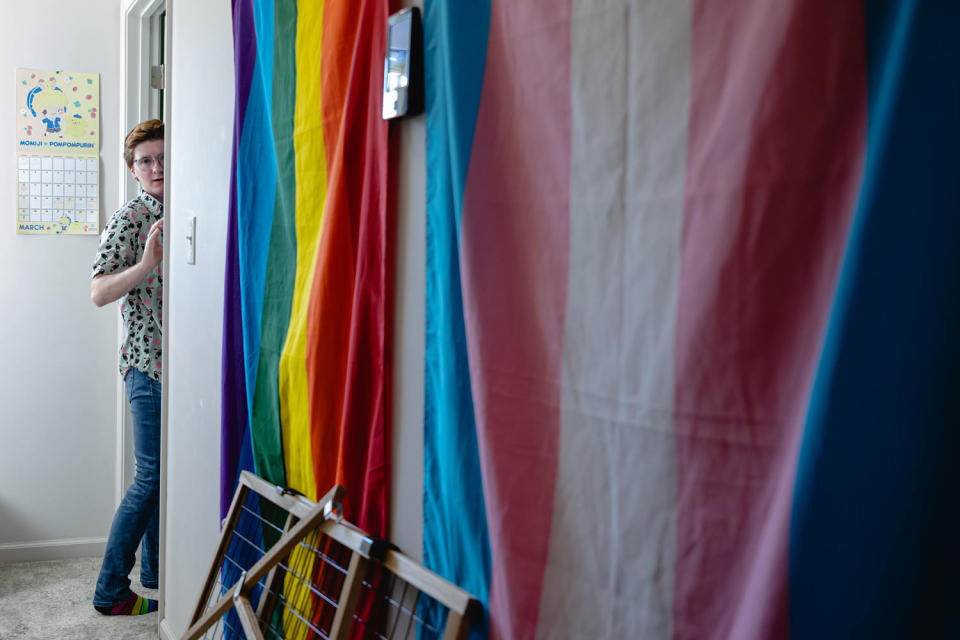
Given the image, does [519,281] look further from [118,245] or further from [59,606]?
[59,606]

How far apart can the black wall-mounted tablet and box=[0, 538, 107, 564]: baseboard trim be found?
2.77 meters

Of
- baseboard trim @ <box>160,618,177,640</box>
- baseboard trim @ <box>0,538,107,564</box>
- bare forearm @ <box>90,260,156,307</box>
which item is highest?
bare forearm @ <box>90,260,156,307</box>

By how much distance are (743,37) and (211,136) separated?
5.06ft

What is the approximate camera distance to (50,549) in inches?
124

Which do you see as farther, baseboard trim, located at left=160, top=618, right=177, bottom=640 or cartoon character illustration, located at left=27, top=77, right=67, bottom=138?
cartoon character illustration, located at left=27, top=77, right=67, bottom=138

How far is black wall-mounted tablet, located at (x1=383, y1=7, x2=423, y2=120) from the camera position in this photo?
1146 mm

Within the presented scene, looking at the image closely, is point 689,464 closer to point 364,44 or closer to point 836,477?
point 836,477

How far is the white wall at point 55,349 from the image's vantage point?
3.09m

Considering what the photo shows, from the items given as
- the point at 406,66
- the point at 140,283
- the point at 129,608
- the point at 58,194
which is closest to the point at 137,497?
the point at 129,608

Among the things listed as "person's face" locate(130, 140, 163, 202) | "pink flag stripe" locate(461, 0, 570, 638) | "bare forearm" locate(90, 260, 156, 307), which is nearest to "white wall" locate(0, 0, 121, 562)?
"person's face" locate(130, 140, 163, 202)

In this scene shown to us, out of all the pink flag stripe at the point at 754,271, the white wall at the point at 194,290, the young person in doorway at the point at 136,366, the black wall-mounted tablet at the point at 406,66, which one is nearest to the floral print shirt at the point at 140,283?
the young person in doorway at the point at 136,366

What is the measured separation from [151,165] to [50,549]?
1639 millimetres

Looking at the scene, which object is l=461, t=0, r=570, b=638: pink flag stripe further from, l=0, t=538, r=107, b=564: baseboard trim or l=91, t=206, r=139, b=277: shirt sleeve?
l=0, t=538, r=107, b=564: baseboard trim

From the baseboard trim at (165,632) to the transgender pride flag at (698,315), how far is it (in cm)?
150
